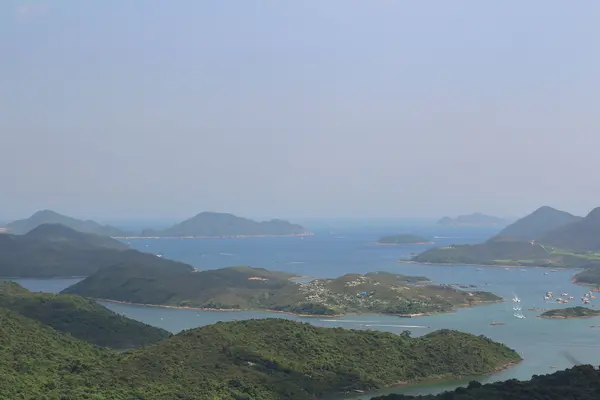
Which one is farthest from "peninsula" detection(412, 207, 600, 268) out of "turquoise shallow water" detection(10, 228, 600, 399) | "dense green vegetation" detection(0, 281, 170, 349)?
"dense green vegetation" detection(0, 281, 170, 349)

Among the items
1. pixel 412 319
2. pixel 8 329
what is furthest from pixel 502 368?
pixel 8 329

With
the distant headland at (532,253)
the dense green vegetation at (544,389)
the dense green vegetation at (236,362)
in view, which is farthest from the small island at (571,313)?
the distant headland at (532,253)

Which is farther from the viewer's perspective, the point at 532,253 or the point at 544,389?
the point at 532,253

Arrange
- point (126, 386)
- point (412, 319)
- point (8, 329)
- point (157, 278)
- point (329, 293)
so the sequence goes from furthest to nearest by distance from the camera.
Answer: point (157, 278) → point (329, 293) → point (412, 319) → point (8, 329) → point (126, 386)

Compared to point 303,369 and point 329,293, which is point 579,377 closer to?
point 303,369

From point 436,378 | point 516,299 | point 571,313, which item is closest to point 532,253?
point 516,299

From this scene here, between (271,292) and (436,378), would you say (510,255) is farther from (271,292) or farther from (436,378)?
(436,378)

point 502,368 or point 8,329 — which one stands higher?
point 8,329

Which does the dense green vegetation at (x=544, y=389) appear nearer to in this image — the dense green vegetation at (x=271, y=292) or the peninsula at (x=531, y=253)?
the dense green vegetation at (x=271, y=292)
